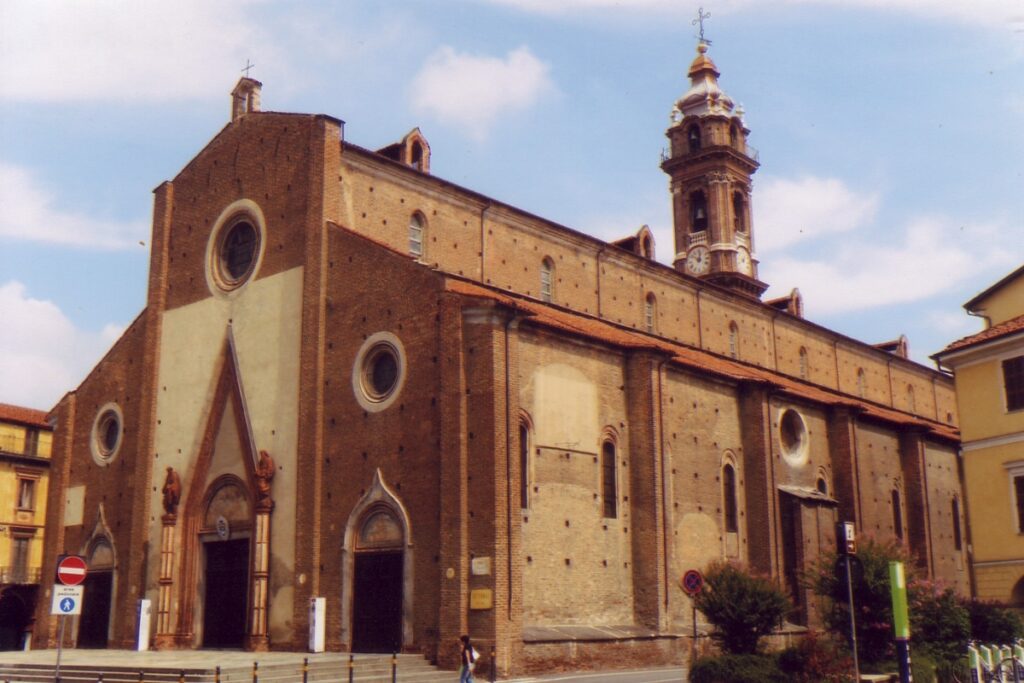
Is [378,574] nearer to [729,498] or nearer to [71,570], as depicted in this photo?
[71,570]

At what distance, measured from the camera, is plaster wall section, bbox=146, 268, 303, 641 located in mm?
28875

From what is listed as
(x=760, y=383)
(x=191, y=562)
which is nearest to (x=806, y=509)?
(x=760, y=383)

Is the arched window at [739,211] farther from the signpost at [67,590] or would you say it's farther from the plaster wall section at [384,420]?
the signpost at [67,590]

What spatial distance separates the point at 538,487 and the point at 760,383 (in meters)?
11.1

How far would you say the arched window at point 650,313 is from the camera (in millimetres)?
39750

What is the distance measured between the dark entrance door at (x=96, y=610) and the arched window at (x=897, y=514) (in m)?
27.3

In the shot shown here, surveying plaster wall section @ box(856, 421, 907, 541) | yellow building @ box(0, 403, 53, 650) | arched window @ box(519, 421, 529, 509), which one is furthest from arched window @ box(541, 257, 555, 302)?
yellow building @ box(0, 403, 53, 650)

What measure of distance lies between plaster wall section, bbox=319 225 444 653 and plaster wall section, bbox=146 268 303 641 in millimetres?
1333

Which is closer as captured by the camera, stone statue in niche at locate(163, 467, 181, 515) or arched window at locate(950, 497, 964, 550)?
stone statue in niche at locate(163, 467, 181, 515)

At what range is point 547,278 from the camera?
3622 cm

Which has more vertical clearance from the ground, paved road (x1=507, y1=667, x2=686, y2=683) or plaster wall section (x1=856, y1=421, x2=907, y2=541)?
plaster wall section (x1=856, y1=421, x2=907, y2=541)

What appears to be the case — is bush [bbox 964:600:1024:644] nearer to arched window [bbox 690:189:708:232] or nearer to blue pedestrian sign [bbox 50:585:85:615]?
blue pedestrian sign [bbox 50:585:85:615]

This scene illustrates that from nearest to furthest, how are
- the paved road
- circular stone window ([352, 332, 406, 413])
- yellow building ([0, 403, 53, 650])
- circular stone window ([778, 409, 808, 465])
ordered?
the paved road
circular stone window ([352, 332, 406, 413])
circular stone window ([778, 409, 808, 465])
yellow building ([0, 403, 53, 650])

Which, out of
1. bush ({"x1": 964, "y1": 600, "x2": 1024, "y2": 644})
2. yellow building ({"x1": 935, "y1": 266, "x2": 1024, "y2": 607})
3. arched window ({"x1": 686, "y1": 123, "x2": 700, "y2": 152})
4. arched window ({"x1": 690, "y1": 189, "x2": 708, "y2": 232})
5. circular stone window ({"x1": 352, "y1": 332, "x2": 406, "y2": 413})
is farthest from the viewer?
arched window ({"x1": 686, "y1": 123, "x2": 700, "y2": 152})
